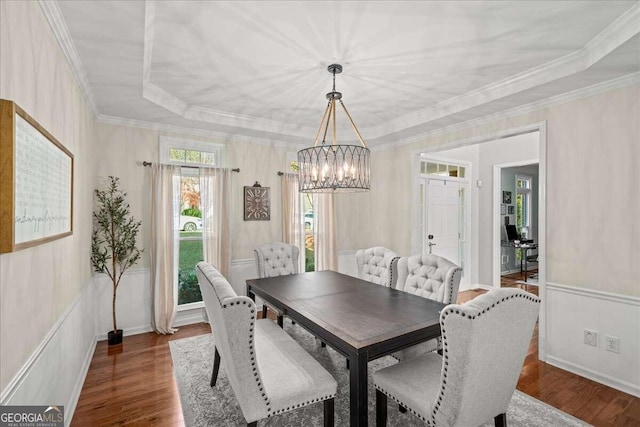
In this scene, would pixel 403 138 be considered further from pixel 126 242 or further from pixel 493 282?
pixel 126 242

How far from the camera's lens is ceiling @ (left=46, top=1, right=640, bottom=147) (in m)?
1.88

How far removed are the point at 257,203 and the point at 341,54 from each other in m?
2.50

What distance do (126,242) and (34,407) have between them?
2240 mm

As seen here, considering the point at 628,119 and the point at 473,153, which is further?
the point at 473,153

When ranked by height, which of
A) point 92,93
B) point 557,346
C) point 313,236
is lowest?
point 557,346

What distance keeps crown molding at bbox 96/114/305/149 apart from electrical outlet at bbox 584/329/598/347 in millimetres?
3906

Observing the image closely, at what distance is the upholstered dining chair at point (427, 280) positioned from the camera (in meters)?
2.38

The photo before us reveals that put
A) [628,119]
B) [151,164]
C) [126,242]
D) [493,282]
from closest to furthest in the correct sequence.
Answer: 1. [628,119]
2. [126,242]
3. [151,164]
4. [493,282]

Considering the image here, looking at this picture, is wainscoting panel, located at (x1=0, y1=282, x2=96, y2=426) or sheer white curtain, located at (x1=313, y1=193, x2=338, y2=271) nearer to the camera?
wainscoting panel, located at (x1=0, y1=282, x2=96, y2=426)

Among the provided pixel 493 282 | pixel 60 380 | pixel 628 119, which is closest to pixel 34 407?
pixel 60 380

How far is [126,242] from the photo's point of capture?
11.3ft

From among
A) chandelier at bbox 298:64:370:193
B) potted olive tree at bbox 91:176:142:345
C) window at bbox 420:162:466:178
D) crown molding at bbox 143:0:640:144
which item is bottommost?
potted olive tree at bbox 91:176:142:345

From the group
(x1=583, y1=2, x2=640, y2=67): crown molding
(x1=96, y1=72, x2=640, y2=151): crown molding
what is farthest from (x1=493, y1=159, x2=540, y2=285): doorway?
(x1=583, y1=2, x2=640, y2=67): crown molding

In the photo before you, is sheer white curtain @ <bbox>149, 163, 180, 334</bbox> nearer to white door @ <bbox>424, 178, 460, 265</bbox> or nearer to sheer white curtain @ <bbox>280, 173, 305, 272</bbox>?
sheer white curtain @ <bbox>280, 173, 305, 272</bbox>
